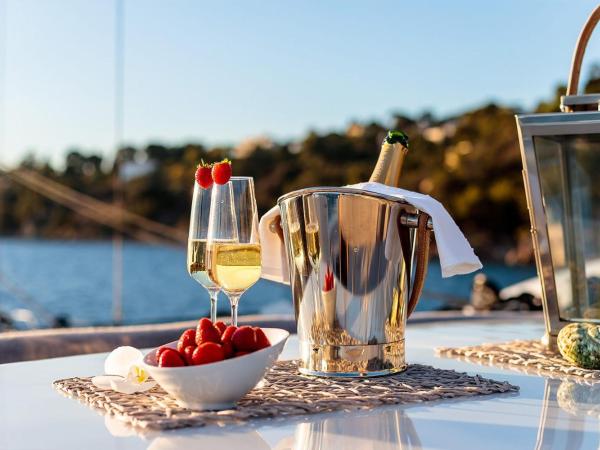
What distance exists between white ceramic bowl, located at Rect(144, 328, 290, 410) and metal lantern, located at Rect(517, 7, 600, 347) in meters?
Answer: 0.59

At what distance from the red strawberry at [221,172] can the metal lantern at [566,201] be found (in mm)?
481

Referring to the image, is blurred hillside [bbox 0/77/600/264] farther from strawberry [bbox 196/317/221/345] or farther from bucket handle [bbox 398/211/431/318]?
strawberry [bbox 196/317/221/345]

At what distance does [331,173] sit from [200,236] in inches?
338

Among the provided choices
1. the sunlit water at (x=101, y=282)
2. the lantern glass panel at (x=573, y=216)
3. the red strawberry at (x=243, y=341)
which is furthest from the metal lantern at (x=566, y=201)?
the sunlit water at (x=101, y=282)

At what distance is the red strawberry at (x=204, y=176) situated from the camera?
1059 mm

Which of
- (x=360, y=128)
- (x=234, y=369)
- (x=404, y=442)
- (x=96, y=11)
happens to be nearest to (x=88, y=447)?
(x=234, y=369)

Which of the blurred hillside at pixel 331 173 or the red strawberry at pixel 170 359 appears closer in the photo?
the red strawberry at pixel 170 359

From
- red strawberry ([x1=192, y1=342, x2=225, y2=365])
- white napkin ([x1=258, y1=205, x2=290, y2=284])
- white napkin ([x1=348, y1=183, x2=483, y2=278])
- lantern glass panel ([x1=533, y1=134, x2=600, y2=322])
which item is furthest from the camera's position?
lantern glass panel ([x1=533, y1=134, x2=600, y2=322])

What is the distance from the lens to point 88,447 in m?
0.73

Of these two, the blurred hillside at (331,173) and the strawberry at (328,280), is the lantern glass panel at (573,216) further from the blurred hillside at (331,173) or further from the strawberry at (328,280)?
the blurred hillside at (331,173)

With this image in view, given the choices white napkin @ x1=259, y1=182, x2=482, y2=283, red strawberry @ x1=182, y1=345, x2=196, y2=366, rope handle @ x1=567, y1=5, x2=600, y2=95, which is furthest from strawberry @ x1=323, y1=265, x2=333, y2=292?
rope handle @ x1=567, y1=5, x2=600, y2=95

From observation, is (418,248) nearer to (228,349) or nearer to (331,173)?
(228,349)

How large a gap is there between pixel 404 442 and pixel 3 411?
415 millimetres

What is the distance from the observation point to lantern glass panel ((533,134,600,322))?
1.30 m
